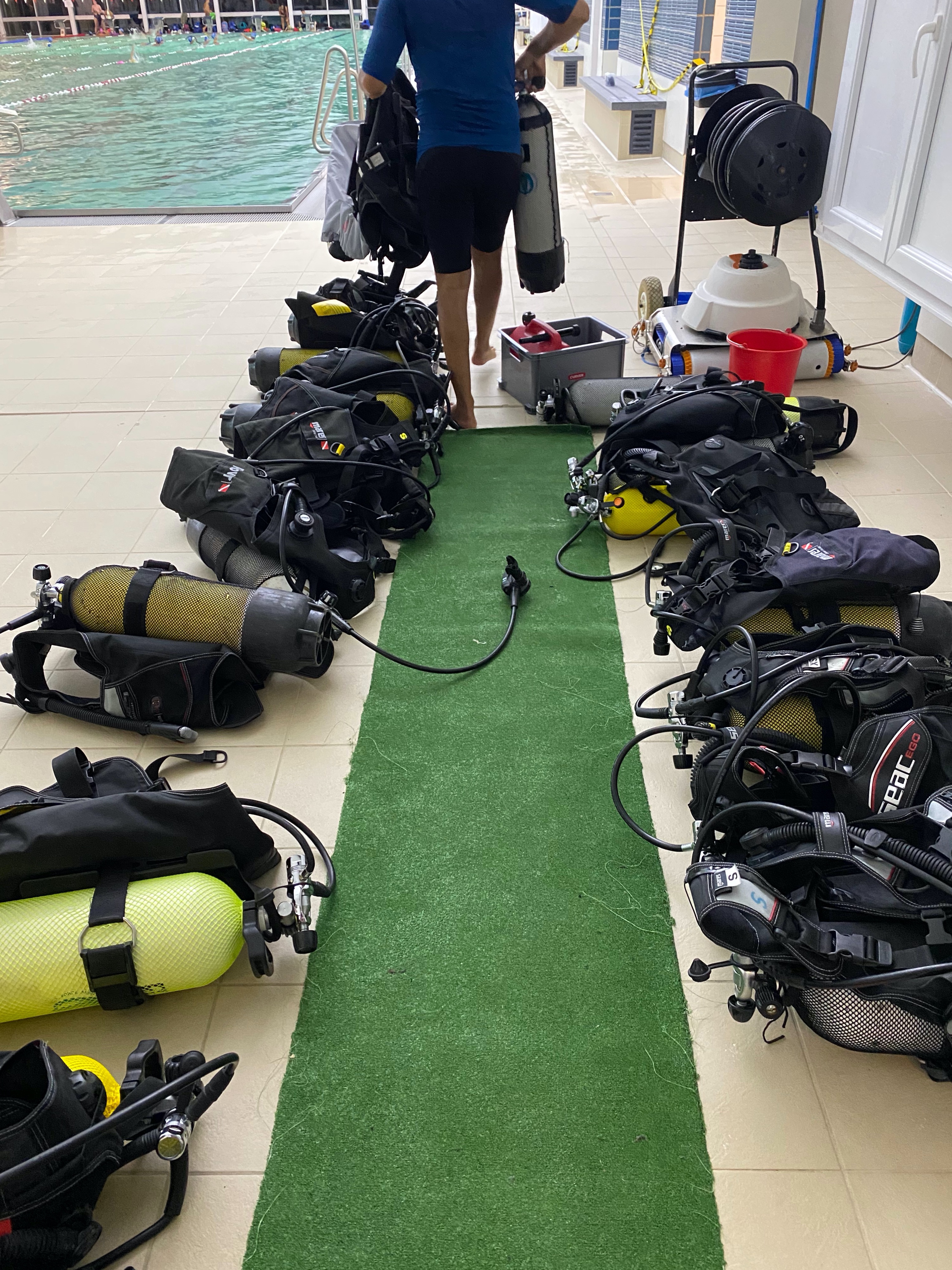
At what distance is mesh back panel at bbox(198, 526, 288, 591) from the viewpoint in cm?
221

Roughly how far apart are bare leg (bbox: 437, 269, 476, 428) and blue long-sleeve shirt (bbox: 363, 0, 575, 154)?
0.42m

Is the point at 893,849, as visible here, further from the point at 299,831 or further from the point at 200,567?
the point at 200,567

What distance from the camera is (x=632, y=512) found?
2551 mm

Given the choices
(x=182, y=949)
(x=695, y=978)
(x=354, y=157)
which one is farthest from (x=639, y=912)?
(x=354, y=157)

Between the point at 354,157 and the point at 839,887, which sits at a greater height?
the point at 354,157

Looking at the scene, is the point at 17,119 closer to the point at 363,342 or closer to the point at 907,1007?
the point at 363,342

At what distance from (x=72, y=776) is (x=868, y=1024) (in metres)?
1.32

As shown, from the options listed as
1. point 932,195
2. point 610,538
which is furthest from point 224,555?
point 932,195

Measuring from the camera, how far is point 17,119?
11.8 meters

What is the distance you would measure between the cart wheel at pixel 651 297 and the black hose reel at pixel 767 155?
668 millimetres

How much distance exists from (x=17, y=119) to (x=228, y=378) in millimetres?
11209

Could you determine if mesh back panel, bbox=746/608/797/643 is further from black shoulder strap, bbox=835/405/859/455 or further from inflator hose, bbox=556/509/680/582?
black shoulder strap, bbox=835/405/859/455

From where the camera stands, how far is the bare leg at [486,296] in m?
3.35

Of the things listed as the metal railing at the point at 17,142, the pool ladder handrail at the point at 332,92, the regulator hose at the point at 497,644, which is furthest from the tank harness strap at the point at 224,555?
the metal railing at the point at 17,142
